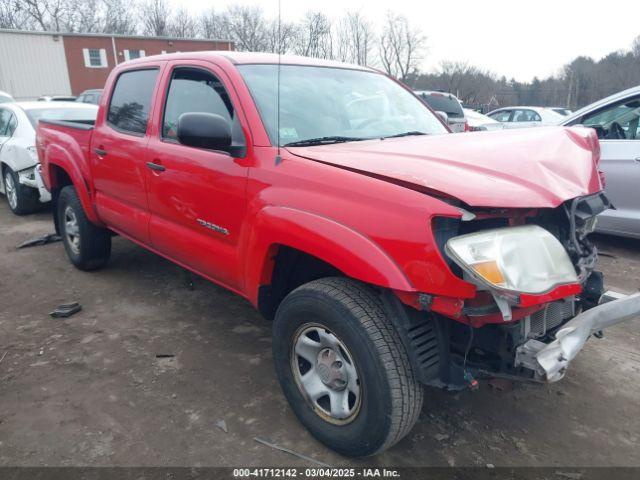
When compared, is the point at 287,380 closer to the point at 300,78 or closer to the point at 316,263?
the point at 316,263

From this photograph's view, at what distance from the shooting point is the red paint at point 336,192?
6.50 ft

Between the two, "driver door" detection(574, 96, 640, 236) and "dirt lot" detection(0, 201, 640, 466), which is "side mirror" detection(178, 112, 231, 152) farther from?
"driver door" detection(574, 96, 640, 236)

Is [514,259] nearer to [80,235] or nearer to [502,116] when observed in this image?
[80,235]

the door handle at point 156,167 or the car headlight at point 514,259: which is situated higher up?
the door handle at point 156,167

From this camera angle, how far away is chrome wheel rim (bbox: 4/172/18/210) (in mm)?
7273

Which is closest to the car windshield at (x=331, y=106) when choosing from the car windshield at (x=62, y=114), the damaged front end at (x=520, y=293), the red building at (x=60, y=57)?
the damaged front end at (x=520, y=293)

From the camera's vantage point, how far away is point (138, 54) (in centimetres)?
3547

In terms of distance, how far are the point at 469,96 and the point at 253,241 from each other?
34739 millimetres

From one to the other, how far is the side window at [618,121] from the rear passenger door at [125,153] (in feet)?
14.7

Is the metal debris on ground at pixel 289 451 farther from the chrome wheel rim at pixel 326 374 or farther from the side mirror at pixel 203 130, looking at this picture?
the side mirror at pixel 203 130

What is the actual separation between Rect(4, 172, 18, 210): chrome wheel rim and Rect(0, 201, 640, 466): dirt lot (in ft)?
11.8

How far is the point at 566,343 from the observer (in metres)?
2.00

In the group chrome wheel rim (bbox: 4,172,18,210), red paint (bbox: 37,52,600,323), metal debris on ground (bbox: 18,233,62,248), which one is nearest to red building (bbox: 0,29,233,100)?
chrome wheel rim (bbox: 4,172,18,210)

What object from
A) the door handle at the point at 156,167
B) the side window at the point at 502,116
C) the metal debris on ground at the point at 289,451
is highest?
the door handle at the point at 156,167
